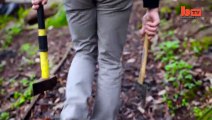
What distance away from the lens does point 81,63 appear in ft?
8.80

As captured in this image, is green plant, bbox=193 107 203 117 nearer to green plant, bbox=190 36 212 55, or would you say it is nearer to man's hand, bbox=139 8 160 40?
man's hand, bbox=139 8 160 40

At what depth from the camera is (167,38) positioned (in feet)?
15.9

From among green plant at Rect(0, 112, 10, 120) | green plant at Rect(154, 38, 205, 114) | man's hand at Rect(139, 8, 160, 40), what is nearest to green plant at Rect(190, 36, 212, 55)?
green plant at Rect(154, 38, 205, 114)

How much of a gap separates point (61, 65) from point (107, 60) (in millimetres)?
1874

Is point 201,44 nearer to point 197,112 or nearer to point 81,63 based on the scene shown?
point 197,112

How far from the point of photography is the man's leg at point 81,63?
2.52m

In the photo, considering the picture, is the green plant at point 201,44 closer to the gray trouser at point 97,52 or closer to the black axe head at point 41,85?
the gray trouser at point 97,52

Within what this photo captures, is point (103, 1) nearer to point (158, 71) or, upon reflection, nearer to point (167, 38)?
point (158, 71)

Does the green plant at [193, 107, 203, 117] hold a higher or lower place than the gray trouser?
lower

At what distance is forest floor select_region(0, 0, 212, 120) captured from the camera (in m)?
3.37

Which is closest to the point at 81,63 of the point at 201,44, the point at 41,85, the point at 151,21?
the point at 41,85

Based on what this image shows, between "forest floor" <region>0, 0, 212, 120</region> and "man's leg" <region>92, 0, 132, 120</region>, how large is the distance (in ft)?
1.86

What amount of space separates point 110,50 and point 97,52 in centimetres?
19

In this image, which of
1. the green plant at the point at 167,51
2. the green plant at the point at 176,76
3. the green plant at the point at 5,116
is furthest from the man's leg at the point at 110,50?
the green plant at the point at 167,51
